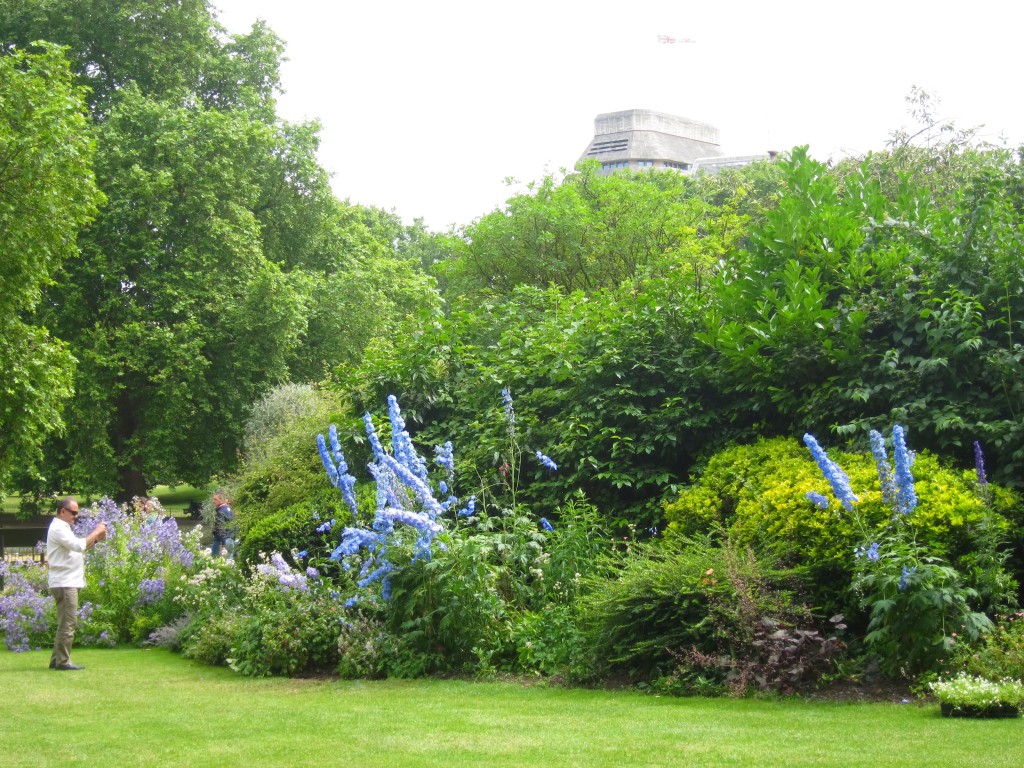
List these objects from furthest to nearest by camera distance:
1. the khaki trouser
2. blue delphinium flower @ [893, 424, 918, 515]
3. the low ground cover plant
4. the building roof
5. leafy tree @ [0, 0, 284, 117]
→ 1. the building roof
2. leafy tree @ [0, 0, 284, 117]
3. the khaki trouser
4. blue delphinium flower @ [893, 424, 918, 515]
5. the low ground cover plant

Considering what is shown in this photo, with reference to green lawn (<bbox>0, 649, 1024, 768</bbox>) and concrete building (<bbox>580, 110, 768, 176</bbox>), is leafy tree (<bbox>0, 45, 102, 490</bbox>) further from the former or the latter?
concrete building (<bbox>580, 110, 768, 176</bbox>)

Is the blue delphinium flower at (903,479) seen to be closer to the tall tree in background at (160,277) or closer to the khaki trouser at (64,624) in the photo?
the khaki trouser at (64,624)

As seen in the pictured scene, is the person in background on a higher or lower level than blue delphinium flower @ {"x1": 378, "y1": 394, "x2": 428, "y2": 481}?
lower

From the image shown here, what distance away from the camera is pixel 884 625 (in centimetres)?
717

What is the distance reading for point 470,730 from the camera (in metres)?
6.48

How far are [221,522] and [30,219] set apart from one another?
628cm

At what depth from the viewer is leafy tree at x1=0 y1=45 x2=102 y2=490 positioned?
18.3 meters

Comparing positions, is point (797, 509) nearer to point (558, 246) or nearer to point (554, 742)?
point (554, 742)

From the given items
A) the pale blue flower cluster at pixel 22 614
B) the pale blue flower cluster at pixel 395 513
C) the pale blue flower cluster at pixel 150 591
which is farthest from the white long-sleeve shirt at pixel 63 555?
the pale blue flower cluster at pixel 395 513

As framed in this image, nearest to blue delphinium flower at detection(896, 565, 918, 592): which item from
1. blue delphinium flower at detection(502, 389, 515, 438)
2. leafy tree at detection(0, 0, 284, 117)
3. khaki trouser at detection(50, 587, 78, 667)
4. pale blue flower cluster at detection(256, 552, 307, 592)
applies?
blue delphinium flower at detection(502, 389, 515, 438)

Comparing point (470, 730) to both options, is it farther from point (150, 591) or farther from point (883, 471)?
point (150, 591)

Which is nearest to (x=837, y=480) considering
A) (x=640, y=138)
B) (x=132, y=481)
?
(x=132, y=481)

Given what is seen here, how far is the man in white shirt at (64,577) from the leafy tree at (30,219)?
27.0 feet

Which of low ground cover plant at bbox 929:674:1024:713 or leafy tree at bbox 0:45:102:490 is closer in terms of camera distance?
low ground cover plant at bbox 929:674:1024:713
